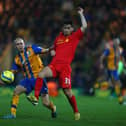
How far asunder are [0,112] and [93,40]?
1270 cm

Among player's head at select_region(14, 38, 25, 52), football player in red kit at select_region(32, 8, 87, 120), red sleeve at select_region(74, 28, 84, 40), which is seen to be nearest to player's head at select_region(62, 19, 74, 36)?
football player in red kit at select_region(32, 8, 87, 120)

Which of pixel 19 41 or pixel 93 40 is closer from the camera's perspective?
pixel 19 41

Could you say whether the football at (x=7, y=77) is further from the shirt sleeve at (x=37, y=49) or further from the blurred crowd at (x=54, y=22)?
the blurred crowd at (x=54, y=22)

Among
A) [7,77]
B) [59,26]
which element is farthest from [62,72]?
[59,26]

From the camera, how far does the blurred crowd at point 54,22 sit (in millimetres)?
23562

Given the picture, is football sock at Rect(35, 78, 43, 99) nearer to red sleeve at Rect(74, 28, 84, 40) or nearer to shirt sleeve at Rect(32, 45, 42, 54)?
shirt sleeve at Rect(32, 45, 42, 54)

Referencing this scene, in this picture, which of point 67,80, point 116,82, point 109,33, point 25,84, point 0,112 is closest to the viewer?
point 67,80

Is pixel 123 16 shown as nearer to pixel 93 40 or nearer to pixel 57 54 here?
pixel 93 40

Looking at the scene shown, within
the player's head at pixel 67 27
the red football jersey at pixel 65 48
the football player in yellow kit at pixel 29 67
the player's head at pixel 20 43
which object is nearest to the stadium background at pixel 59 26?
the football player in yellow kit at pixel 29 67

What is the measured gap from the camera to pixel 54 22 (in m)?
24.6

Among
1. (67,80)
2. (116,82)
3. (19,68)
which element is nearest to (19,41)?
(19,68)

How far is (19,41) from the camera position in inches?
401

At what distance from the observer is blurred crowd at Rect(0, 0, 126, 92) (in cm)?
2356

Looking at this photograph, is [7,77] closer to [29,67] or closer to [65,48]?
[29,67]
